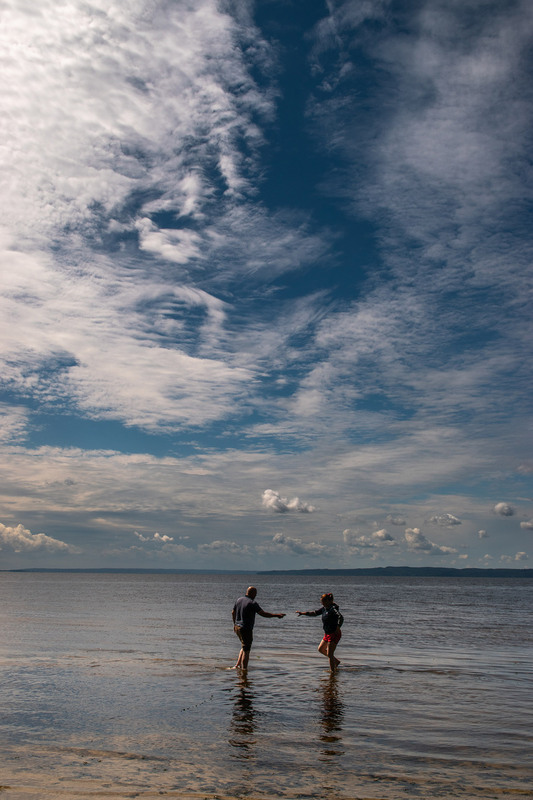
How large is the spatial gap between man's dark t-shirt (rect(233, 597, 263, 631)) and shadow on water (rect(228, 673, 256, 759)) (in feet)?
4.41

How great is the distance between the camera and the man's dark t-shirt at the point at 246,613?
14273mm

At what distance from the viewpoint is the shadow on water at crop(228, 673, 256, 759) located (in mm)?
8516

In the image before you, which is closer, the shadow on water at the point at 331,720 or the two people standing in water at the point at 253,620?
the shadow on water at the point at 331,720

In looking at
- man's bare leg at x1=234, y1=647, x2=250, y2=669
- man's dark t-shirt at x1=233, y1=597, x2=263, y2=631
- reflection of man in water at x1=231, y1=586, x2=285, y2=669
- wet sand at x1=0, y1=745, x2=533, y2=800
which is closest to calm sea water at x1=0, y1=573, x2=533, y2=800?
wet sand at x1=0, y1=745, x2=533, y2=800

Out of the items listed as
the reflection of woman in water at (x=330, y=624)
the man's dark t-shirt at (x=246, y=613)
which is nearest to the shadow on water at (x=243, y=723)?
the man's dark t-shirt at (x=246, y=613)

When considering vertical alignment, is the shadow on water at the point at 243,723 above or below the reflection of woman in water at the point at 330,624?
below

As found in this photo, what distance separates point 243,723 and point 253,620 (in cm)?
442

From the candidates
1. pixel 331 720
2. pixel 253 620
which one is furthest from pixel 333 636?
pixel 331 720

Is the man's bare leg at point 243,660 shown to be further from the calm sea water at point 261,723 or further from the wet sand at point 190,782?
the wet sand at point 190,782

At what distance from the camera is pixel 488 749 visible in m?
9.01

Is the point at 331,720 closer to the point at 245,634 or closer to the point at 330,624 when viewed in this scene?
the point at 245,634

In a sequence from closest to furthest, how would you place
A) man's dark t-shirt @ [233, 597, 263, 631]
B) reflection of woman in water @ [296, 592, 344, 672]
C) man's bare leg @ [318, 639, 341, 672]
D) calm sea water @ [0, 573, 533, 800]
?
calm sea water @ [0, 573, 533, 800], man's dark t-shirt @ [233, 597, 263, 631], reflection of woman in water @ [296, 592, 344, 672], man's bare leg @ [318, 639, 341, 672]

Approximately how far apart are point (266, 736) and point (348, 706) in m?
3.05

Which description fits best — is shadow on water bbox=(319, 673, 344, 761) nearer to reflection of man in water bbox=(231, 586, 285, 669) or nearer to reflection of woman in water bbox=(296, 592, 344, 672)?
reflection of woman in water bbox=(296, 592, 344, 672)
